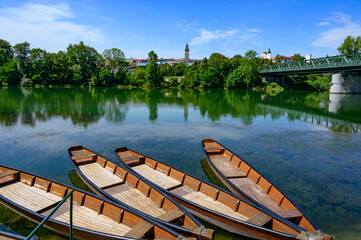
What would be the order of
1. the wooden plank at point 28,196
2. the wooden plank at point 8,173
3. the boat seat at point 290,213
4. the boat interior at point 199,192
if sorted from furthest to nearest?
1. the wooden plank at point 8,173
2. the wooden plank at point 28,196
3. the boat seat at point 290,213
4. the boat interior at point 199,192

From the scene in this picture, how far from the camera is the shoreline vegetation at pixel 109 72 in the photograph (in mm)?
93125

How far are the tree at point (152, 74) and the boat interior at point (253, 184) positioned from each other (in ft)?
277

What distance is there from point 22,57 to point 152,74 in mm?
53461

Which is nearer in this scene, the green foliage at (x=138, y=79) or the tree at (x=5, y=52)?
the tree at (x=5, y=52)

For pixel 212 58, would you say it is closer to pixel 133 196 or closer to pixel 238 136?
pixel 238 136

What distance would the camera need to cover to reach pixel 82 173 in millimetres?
12430

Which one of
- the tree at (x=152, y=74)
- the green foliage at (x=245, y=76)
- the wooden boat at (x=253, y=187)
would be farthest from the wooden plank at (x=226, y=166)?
the tree at (x=152, y=74)

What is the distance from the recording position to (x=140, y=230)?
7555 millimetres

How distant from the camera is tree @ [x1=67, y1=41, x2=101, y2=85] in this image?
98688mm

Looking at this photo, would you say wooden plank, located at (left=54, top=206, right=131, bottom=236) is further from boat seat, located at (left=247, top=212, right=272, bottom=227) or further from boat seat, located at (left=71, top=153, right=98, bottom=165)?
boat seat, located at (left=71, top=153, right=98, bottom=165)

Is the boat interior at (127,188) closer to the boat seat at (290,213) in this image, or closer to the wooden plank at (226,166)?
the boat seat at (290,213)

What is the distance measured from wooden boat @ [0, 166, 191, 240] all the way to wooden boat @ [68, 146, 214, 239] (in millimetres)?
719

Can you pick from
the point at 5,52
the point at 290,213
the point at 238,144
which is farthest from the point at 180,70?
the point at 290,213

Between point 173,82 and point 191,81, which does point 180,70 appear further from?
point 191,81
